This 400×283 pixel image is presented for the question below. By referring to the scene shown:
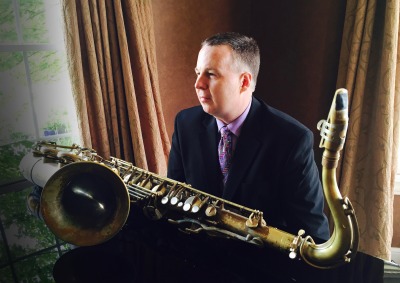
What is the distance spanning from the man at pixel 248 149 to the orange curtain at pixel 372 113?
30.9 inches

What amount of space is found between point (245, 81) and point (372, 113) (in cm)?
112

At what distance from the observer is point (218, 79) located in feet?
5.31

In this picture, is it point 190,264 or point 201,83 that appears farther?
point 201,83

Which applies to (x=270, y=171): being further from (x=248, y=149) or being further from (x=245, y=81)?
(x=245, y=81)

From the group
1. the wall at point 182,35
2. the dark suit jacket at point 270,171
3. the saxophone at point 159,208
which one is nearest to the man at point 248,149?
the dark suit jacket at point 270,171

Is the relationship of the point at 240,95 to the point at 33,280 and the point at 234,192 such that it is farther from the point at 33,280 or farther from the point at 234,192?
the point at 33,280

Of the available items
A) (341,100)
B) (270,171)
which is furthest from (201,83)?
(341,100)

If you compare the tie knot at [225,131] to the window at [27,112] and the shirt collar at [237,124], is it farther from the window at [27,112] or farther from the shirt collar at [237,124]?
the window at [27,112]

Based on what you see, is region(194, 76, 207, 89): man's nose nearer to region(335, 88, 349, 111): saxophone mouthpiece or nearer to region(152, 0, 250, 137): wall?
region(335, 88, 349, 111): saxophone mouthpiece

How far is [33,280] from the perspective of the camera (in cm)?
157

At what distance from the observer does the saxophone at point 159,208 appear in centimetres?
106

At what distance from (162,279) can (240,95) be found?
1.02 meters

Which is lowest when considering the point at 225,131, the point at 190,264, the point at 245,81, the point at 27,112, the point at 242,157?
the point at 190,264

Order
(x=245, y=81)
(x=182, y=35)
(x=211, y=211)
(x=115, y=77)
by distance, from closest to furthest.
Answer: (x=211, y=211) < (x=245, y=81) < (x=115, y=77) < (x=182, y=35)
